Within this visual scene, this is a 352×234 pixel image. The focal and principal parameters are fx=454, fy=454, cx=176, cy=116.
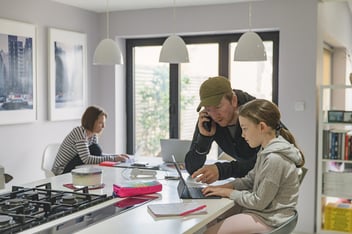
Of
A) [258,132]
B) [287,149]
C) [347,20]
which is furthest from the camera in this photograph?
[347,20]

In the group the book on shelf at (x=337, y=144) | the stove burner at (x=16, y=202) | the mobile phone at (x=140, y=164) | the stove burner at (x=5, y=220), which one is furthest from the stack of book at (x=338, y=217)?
the stove burner at (x=5, y=220)

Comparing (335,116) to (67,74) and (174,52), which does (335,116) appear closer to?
(174,52)

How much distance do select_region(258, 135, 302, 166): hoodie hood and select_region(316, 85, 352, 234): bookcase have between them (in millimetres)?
2550

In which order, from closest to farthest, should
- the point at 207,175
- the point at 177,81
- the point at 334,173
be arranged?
the point at 207,175
the point at 334,173
the point at 177,81

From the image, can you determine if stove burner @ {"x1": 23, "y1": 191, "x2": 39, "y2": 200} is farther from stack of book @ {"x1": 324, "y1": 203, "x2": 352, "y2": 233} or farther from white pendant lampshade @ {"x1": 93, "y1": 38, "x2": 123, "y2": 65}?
stack of book @ {"x1": 324, "y1": 203, "x2": 352, "y2": 233}

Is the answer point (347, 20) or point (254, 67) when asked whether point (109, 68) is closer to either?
point (254, 67)

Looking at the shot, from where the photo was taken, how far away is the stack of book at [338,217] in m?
4.35

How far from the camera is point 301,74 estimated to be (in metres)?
4.63

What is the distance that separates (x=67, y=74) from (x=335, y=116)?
2.91 m

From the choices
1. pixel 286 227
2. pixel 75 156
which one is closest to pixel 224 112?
pixel 286 227

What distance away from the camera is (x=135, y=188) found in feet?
7.05

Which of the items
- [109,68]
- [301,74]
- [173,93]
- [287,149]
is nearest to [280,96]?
[301,74]

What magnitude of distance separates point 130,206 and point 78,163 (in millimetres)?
1926

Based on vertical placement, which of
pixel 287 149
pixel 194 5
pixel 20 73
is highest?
pixel 194 5
